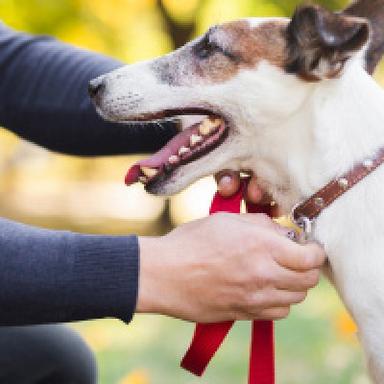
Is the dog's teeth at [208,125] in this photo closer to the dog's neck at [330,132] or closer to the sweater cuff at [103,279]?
the dog's neck at [330,132]

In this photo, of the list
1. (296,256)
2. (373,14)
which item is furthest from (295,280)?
(373,14)

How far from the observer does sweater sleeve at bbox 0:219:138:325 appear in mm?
1632

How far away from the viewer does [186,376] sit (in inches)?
126

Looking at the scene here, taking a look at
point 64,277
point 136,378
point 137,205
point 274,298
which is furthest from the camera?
point 137,205

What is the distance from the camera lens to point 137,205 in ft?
25.4

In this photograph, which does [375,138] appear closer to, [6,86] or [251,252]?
[251,252]

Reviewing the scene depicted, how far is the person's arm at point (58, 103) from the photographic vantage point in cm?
238

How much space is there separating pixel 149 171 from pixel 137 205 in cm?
579

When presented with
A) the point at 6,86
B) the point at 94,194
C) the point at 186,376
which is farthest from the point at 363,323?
the point at 94,194

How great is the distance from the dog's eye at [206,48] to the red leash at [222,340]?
0.96ft

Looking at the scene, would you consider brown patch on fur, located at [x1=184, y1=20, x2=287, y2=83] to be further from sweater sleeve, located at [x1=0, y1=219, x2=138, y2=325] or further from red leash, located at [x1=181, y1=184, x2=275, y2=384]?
sweater sleeve, located at [x1=0, y1=219, x2=138, y2=325]

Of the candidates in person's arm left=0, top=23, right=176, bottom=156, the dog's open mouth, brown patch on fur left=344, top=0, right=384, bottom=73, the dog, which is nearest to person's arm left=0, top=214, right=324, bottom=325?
the dog

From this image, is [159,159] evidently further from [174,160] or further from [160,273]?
[160,273]

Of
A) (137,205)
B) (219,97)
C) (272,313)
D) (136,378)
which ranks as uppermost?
(219,97)
